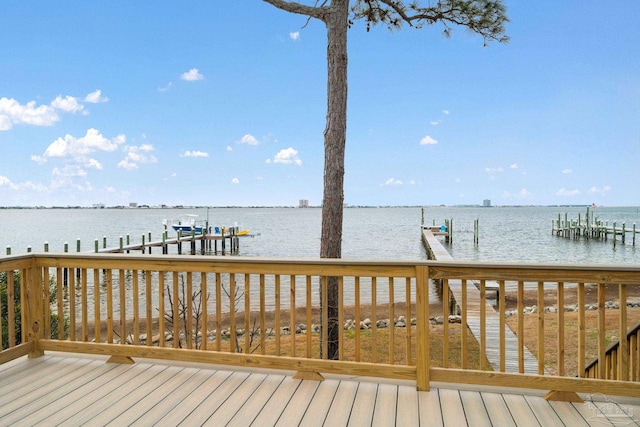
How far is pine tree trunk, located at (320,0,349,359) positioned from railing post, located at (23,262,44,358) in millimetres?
2530

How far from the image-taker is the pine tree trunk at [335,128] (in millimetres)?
4152

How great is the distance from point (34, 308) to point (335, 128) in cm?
312

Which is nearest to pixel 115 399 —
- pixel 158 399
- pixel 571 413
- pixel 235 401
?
pixel 158 399

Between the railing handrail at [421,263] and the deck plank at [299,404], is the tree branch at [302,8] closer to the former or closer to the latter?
→ the railing handrail at [421,263]

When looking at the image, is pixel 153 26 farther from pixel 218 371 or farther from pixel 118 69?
pixel 218 371

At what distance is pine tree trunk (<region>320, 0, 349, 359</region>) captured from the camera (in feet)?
13.6

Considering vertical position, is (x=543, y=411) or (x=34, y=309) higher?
(x=34, y=309)

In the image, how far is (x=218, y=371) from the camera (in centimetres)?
313

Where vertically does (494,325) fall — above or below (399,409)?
below

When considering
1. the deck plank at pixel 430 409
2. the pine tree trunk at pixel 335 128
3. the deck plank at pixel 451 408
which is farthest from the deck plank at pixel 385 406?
the pine tree trunk at pixel 335 128

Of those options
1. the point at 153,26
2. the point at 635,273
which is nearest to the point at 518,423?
the point at 635,273

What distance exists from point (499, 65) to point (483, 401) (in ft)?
109

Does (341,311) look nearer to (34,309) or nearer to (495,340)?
(34,309)

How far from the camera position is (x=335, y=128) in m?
4.18
